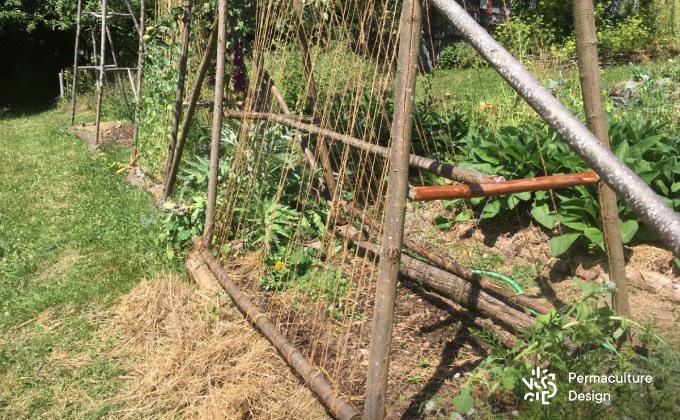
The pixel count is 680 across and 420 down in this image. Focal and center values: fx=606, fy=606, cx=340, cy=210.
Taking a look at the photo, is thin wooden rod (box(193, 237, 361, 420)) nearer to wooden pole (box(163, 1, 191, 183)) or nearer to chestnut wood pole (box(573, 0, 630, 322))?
chestnut wood pole (box(573, 0, 630, 322))

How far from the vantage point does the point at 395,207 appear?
2.21 m

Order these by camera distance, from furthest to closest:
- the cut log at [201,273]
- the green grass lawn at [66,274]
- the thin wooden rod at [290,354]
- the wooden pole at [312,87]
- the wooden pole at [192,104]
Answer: the wooden pole at [192,104], the wooden pole at [312,87], the cut log at [201,273], the green grass lawn at [66,274], the thin wooden rod at [290,354]

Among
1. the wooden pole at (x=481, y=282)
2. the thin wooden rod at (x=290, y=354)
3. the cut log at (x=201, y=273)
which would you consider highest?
the wooden pole at (x=481, y=282)

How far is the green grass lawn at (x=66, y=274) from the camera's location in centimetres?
320

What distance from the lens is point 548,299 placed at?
3600mm

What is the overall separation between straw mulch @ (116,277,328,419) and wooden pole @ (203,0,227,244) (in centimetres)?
59

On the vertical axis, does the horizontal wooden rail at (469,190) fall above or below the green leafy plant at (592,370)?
above

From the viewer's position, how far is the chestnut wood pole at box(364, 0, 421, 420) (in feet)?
7.06

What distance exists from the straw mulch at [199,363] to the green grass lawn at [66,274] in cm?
A: 17

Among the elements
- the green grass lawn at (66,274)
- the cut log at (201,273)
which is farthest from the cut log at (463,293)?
the green grass lawn at (66,274)

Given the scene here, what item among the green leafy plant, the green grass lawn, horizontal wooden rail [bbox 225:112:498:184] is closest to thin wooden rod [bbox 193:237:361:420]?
the green leafy plant

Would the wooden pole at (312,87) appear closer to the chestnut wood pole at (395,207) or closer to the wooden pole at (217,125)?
the wooden pole at (217,125)

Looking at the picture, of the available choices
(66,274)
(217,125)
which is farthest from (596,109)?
(66,274)

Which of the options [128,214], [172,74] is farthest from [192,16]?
[128,214]
